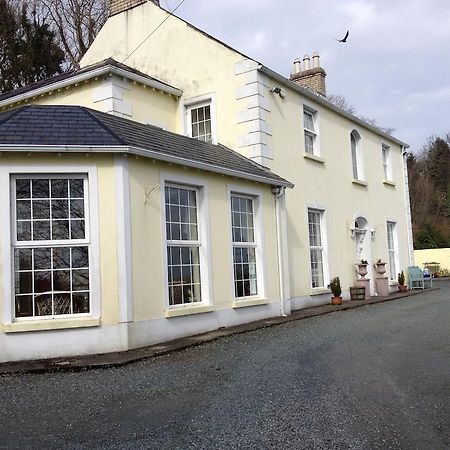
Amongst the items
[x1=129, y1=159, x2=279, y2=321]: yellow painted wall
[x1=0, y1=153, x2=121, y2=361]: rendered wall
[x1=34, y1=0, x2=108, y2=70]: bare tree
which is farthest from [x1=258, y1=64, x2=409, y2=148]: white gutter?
[x1=34, y1=0, x2=108, y2=70]: bare tree

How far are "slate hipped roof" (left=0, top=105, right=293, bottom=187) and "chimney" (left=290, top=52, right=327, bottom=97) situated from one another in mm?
7928

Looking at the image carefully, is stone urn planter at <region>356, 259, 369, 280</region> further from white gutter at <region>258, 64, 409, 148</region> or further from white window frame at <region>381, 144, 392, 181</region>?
white window frame at <region>381, 144, 392, 181</region>

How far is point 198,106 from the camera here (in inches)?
537

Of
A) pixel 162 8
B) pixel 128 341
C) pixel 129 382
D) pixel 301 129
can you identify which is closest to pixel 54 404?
pixel 129 382

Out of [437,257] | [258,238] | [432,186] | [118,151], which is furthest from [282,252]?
[432,186]

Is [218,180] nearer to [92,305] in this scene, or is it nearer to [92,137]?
[92,137]

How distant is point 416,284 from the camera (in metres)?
19.7

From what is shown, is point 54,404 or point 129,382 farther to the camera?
point 129,382

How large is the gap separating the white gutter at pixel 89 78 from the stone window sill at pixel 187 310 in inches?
229

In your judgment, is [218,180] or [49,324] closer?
[49,324]

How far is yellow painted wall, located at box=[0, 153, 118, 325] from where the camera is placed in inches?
311

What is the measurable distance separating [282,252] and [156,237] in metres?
3.89

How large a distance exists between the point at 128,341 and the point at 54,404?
8.23 feet

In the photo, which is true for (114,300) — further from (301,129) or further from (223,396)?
(301,129)
